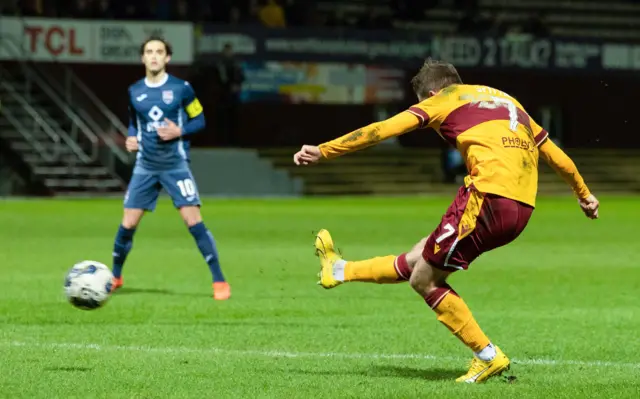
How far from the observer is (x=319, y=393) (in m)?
7.30

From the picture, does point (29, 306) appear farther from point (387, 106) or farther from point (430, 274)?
point (387, 106)

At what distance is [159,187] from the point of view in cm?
1245

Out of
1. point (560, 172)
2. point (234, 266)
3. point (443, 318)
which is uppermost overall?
point (560, 172)

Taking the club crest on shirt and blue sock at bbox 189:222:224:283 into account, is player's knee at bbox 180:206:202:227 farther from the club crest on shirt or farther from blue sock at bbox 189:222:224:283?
the club crest on shirt

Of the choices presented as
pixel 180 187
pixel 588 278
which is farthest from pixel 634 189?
pixel 180 187

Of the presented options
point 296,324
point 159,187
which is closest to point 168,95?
point 159,187

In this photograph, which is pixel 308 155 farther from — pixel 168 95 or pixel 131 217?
pixel 131 217

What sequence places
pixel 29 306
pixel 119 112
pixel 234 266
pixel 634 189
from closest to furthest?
pixel 29 306, pixel 234 266, pixel 119 112, pixel 634 189

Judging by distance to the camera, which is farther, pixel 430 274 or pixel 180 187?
pixel 180 187

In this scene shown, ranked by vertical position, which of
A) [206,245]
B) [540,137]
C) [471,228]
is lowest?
[206,245]

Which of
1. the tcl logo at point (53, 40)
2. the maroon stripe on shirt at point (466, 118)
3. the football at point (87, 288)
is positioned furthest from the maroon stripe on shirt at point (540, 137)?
the tcl logo at point (53, 40)

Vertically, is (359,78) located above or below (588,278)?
below

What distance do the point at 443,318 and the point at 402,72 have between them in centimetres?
2986

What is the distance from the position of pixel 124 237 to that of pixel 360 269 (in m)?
4.85
